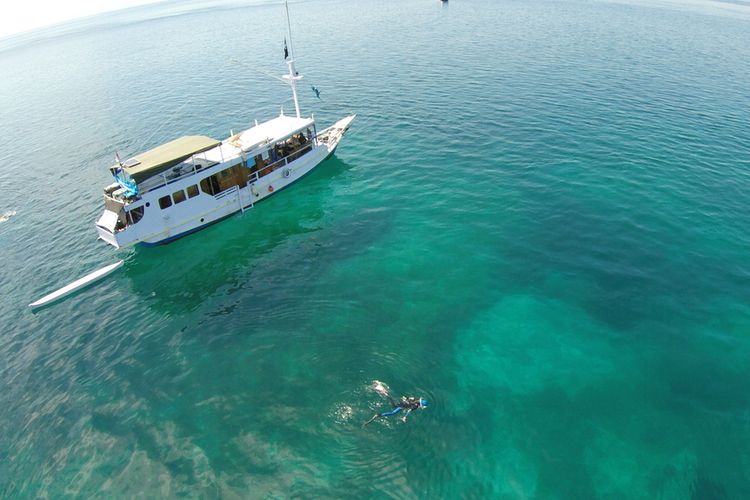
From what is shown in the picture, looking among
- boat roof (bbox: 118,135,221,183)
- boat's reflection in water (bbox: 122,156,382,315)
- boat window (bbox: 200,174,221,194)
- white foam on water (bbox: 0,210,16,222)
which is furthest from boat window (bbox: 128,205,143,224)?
white foam on water (bbox: 0,210,16,222)

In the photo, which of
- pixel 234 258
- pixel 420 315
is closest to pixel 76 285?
pixel 234 258

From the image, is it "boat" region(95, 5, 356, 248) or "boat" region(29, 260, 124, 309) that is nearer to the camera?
"boat" region(29, 260, 124, 309)

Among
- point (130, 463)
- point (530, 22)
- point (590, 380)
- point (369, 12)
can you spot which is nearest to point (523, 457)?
point (590, 380)

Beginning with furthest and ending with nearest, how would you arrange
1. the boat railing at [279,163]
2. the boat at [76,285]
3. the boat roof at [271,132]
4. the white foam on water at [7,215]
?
the white foam on water at [7,215], the boat railing at [279,163], the boat roof at [271,132], the boat at [76,285]

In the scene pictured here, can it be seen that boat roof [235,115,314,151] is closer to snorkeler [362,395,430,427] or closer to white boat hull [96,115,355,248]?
white boat hull [96,115,355,248]

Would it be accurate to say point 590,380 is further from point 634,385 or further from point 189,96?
point 189,96

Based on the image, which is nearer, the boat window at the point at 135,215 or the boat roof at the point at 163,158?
the boat roof at the point at 163,158

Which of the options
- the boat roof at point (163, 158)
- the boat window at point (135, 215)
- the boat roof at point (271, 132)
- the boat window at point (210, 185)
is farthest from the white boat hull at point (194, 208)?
the boat roof at point (271, 132)

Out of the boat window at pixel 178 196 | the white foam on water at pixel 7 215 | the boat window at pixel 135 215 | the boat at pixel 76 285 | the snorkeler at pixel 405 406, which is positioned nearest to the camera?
the snorkeler at pixel 405 406

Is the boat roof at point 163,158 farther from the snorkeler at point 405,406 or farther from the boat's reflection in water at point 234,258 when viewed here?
the snorkeler at point 405,406
